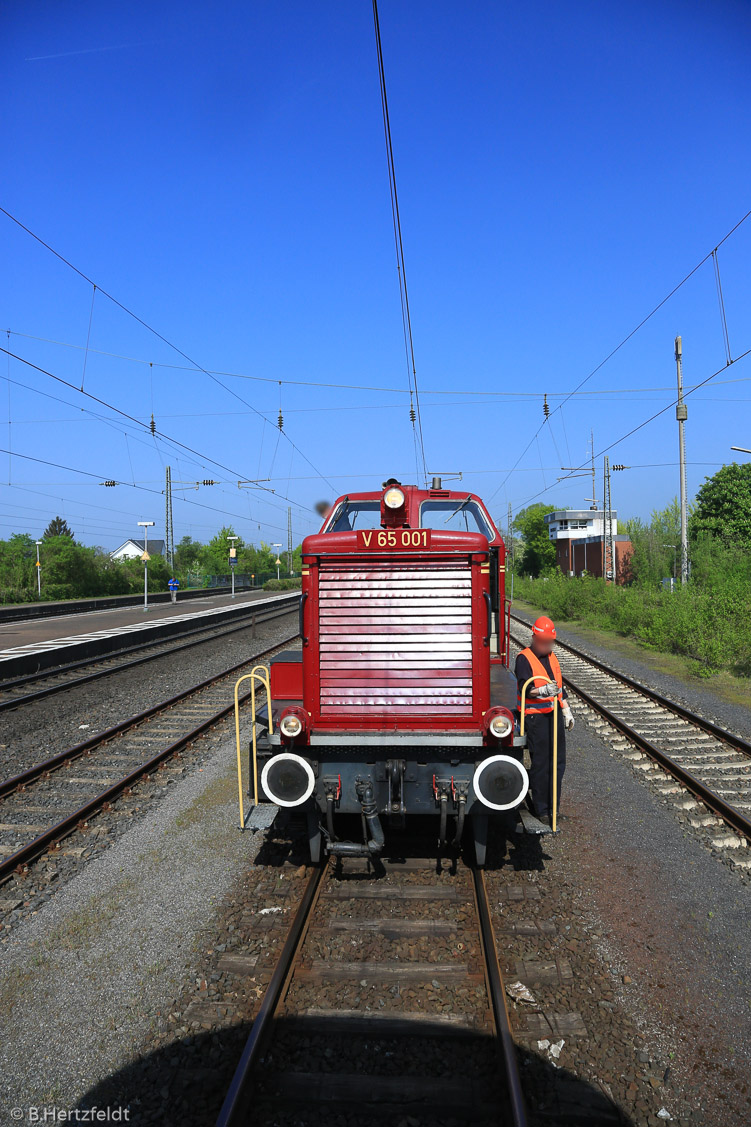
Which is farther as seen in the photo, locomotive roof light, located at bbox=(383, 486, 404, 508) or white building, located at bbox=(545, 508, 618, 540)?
white building, located at bbox=(545, 508, 618, 540)

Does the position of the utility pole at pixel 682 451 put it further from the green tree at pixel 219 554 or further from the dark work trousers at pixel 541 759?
the green tree at pixel 219 554

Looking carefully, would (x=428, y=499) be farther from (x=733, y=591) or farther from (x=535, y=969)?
(x=733, y=591)

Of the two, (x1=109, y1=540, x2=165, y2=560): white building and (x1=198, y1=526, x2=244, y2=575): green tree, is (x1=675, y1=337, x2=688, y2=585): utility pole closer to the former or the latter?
(x1=198, y1=526, x2=244, y2=575): green tree

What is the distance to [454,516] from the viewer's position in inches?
285

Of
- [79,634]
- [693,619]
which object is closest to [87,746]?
[79,634]

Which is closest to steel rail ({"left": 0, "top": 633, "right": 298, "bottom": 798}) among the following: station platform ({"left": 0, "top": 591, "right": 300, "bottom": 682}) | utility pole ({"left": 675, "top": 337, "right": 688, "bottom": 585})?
station platform ({"left": 0, "top": 591, "right": 300, "bottom": 682})

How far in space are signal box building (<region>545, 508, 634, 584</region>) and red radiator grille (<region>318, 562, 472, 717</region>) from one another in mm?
43284

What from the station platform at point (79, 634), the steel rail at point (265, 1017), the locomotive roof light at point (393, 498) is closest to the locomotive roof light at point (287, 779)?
the steel rail at point (265, 1017)

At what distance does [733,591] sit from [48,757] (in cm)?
1680

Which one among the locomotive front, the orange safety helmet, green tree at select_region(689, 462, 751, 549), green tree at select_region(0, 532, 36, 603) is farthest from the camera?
green tree at select_region(689, 462, 751, 549)

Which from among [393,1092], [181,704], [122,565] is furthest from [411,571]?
[122,565]

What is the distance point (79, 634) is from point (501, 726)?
2040cm

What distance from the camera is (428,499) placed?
7238 mm

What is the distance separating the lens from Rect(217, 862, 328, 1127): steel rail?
3016mm
